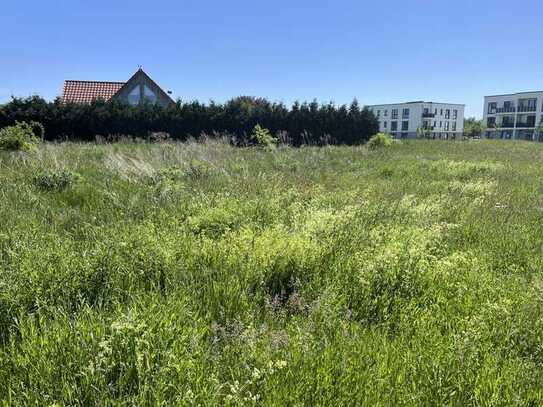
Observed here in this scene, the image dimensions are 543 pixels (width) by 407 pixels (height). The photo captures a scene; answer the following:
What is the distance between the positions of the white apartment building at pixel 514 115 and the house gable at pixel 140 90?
78075 millimetres

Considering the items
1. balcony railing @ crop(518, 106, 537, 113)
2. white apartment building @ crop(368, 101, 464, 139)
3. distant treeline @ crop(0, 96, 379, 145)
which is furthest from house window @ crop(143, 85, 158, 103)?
balcony railing @ crop(518, 106, 537, 113)

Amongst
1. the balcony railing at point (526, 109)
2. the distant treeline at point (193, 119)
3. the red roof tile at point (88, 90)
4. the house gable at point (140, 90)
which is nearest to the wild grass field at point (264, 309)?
the distant treeline at point (193, 119)

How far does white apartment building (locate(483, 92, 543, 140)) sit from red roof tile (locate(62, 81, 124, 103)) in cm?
8141

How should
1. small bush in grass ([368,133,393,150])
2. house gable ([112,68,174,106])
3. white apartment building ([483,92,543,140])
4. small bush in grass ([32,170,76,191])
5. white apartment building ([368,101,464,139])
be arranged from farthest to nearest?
white apartment building ([368,101,464,139]) < white apartment building ([483,92,543,140]) < house gable ([112,68,174,106]) < small bush in grass ([368,133,393,150]) < small bush in grass ([32,170,76,191])

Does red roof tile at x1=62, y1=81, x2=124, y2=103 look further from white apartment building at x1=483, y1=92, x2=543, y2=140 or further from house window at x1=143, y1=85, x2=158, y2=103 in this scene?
white apartment building at x1=483, y1=92, x2=543, y2=140

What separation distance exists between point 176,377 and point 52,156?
9863 millimetres

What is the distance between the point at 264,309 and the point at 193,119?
25.3 metres

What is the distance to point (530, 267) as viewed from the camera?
181 inches

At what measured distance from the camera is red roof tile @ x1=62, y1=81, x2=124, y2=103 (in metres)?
36.1

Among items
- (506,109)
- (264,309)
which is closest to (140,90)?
(264,309)

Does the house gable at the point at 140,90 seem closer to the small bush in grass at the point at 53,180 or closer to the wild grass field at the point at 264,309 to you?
the small bush in grass at the point at 53,180

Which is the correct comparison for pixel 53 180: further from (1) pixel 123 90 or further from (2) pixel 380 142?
(1) pixel 123 90

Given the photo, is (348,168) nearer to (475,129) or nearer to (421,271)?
(421,271)

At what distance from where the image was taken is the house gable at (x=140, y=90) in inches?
1437
